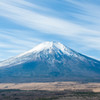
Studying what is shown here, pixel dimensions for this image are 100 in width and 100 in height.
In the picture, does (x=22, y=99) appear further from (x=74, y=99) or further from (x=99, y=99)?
(x=99, y=99)

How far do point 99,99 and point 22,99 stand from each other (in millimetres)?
30214

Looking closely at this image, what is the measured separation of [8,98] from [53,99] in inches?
764

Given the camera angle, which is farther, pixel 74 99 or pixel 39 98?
pixel 39 98

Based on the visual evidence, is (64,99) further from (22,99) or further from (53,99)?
(22,99)

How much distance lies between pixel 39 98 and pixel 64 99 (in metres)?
11.9

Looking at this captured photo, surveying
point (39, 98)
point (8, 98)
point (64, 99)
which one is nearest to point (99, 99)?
point (64, 99)

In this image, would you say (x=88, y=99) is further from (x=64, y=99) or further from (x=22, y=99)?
(x=22, y=99)

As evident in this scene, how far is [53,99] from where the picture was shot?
108 meters

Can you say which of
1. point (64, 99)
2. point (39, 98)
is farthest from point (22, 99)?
point (64, 99)

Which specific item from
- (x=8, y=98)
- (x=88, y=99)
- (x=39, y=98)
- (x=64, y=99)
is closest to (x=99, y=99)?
(x=88, y=99)

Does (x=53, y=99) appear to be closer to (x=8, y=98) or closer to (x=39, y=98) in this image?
(x=39, y=98)

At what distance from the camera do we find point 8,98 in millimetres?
113688

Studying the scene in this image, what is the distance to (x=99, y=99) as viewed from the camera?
342ft

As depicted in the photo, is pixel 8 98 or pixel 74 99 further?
pixel 8 98
